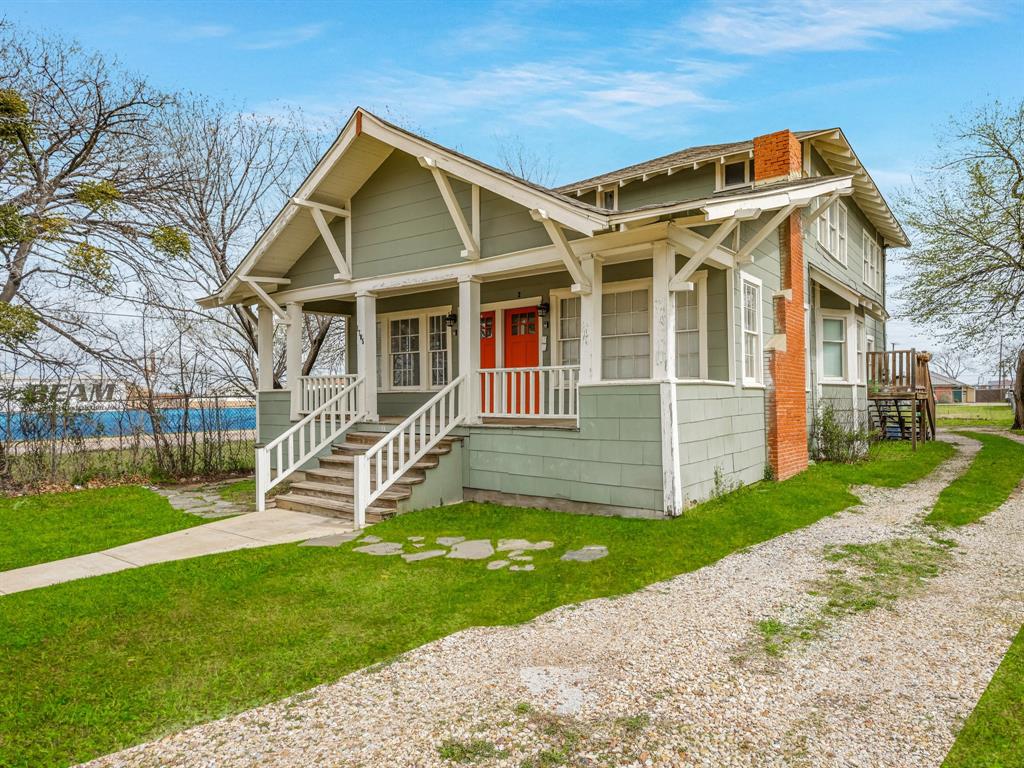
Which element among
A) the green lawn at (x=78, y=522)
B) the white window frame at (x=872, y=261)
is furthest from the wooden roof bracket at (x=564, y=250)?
the white window frame at (x=872, y=261)

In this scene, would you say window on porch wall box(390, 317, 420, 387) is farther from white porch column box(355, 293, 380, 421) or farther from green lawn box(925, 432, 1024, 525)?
green lawn box(925, 432, 1024, 525)

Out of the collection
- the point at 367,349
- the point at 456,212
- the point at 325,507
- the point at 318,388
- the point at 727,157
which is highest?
the point at 727,157

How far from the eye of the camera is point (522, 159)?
26.1 metres

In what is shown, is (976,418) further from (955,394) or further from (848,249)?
(955,394)

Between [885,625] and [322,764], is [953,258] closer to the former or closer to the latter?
[885,625]

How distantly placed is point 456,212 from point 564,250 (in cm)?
197

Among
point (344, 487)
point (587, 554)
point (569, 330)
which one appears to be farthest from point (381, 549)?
point (569, 330)

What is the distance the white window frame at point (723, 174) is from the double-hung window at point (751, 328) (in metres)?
1.97

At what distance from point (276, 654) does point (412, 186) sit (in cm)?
766

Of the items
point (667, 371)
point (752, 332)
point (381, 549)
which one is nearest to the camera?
point (381, 549)

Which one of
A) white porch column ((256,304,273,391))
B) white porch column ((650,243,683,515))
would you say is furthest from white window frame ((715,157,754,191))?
white porch column ((256,304,273,391))

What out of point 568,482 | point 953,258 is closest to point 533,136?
point 953,258

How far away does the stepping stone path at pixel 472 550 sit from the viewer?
19.9ft

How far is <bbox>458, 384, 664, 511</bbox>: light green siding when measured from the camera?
754 cm
